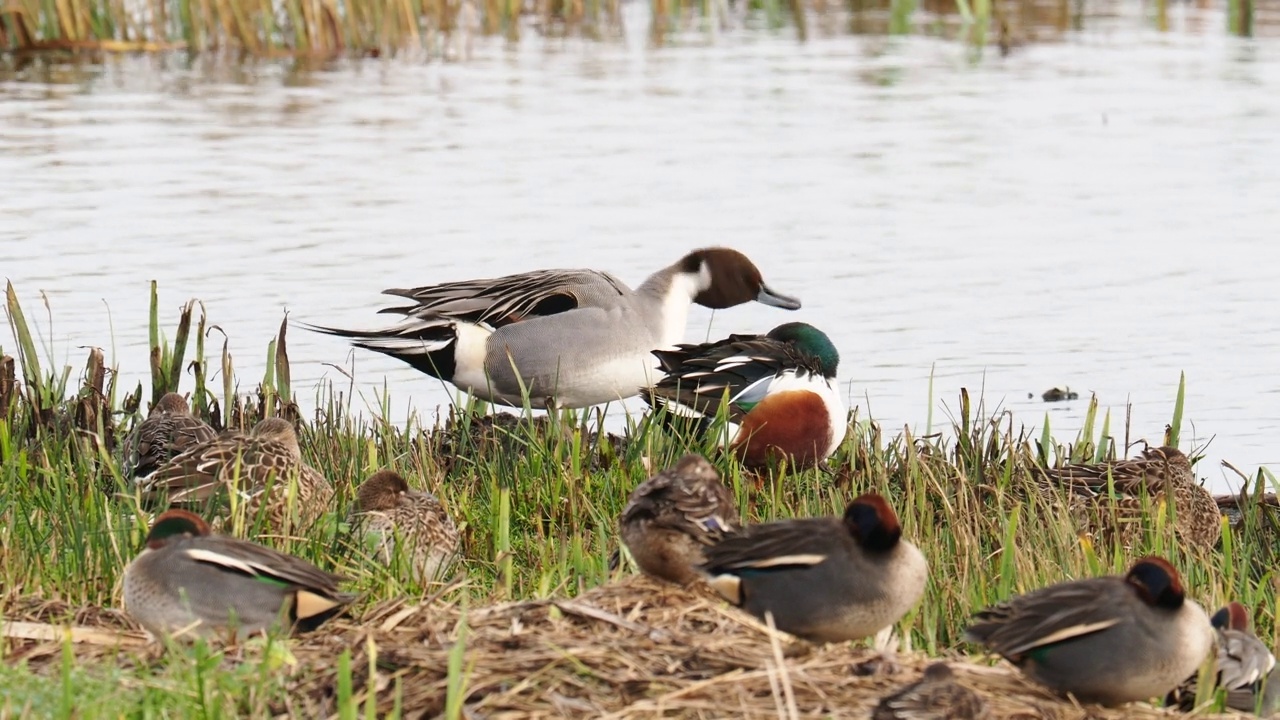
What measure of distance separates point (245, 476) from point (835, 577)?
2.28 m

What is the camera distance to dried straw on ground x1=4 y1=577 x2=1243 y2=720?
3.78 meters

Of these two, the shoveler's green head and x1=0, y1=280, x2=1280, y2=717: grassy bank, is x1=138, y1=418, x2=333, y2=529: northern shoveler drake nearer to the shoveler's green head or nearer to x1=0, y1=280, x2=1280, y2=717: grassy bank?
x1=0, y1=280, x2=1280, y2=717: grassy bank

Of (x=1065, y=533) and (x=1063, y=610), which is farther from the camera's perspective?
(x=1065, y=533)

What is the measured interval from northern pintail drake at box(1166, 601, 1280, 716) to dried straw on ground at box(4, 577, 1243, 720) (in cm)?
43

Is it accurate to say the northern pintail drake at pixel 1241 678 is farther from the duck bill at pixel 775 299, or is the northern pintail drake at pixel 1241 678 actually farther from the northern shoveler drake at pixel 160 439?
the duck bill at pixel 775 299

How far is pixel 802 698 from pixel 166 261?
8.76 m

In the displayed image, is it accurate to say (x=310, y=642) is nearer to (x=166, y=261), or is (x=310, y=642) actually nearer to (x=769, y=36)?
(x=166, y=261)

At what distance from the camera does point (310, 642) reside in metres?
4.35

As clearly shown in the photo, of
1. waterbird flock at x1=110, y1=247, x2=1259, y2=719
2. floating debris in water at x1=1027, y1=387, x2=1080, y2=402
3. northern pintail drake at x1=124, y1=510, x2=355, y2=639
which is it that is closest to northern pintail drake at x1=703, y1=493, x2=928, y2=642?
waterbird flock at x1=110, y1=247, x2=1259, y2=719

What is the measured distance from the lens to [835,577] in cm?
408

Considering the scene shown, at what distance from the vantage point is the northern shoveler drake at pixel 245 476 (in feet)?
18.5

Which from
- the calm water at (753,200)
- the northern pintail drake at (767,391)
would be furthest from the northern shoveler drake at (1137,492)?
the calm water at (753,200)

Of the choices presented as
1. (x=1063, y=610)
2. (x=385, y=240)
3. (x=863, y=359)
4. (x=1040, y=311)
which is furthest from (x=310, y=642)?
(x=385, y=240)

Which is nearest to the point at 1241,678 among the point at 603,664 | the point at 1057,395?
the point at 603,664
